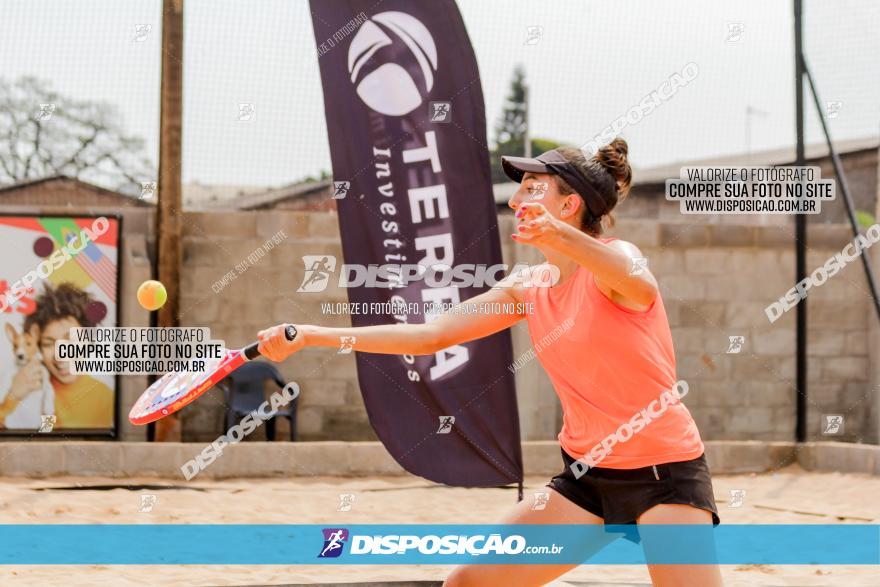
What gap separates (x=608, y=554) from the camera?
6.23m

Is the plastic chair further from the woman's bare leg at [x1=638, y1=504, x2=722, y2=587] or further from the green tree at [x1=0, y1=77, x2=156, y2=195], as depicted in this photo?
the woman's bare leg at [x1=638, y1=504, x2=722, y2=587]

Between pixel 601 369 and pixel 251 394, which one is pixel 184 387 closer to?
pixel 601 369

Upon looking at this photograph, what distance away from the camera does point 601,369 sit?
2861mm

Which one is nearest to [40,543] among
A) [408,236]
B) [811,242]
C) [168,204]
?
[408,236]

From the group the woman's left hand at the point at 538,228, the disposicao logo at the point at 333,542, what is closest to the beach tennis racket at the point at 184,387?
the woman's left hand at the point at 538,228

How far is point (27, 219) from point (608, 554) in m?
6.32

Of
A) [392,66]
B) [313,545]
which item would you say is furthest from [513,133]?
[313,545]

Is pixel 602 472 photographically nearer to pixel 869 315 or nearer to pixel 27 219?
pixel 27 219

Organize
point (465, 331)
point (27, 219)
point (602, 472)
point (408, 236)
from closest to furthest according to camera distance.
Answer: point (602, 472) < point (465, 331) < point (408, 236) < point (27, 219)

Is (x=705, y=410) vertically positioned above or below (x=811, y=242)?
below

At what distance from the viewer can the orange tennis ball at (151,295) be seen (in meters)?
6.99

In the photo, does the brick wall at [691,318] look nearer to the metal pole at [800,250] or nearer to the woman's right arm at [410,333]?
the metal pole at [800,250]

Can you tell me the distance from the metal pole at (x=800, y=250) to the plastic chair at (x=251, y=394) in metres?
4.95

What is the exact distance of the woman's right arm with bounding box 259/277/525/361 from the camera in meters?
3.00
